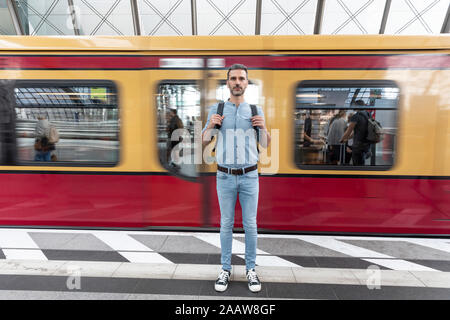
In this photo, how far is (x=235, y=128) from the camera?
2.45 m

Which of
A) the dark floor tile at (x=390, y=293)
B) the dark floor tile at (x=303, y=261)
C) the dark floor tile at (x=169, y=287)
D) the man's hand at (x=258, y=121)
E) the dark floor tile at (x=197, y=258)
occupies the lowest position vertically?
the dark floor tile at (x=390, y=293)

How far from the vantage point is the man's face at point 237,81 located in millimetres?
2375

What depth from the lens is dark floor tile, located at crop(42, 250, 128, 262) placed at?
319cm

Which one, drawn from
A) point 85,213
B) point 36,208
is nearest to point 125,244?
point 85,213

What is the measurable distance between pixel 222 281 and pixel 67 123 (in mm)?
3003

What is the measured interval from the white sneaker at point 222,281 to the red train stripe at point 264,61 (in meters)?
2.56

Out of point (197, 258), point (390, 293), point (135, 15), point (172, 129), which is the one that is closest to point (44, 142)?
point (172, 129)

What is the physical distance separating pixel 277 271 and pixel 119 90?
10.1 ft

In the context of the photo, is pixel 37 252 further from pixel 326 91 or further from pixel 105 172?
pixel 326 91

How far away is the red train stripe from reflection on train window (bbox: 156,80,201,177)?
0.32 m

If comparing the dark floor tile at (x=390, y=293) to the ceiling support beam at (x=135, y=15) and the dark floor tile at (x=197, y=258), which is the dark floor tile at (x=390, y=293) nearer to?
the dark floor tile at (x=197, y=258)

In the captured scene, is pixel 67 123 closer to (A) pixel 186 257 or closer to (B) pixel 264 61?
(A) pixel 186 257

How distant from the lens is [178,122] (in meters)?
3.67

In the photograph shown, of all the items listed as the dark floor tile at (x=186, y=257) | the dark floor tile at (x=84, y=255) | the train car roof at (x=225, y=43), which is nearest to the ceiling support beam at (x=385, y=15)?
the train car roof at (x=225, y=43)
